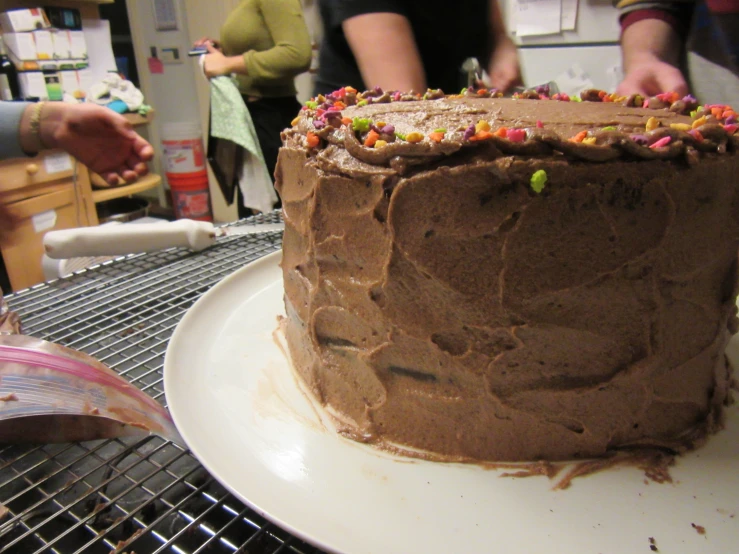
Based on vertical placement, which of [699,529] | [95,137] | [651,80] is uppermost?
[651,80]

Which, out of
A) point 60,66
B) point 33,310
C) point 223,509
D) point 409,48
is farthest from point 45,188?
point 223,509

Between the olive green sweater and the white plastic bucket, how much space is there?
1.33 m

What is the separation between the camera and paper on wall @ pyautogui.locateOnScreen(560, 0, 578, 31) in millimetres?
2578

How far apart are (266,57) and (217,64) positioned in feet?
1.12

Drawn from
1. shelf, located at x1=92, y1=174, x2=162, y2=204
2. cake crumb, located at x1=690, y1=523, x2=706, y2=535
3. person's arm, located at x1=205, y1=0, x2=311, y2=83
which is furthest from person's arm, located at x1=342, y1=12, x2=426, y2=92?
shelf, located at x1=92, y1=174, x2=162, y2=204

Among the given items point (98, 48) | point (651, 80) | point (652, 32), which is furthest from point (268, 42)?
point (651, 80)

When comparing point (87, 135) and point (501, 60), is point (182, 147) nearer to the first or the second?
point (87, 135)

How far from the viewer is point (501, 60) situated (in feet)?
5.59

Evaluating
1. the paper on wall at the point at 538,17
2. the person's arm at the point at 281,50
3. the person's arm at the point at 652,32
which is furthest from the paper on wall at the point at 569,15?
the person's arm at the point at 281,50

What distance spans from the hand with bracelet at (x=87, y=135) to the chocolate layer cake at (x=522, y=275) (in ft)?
2.89

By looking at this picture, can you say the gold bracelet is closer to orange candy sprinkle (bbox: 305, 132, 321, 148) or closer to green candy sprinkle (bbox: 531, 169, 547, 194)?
orange candy sprinkle (bbox: 305, 132, 321, 148)

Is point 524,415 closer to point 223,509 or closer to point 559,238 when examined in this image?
point 559,238

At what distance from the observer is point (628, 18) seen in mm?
1630

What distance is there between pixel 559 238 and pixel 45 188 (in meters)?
2.85
